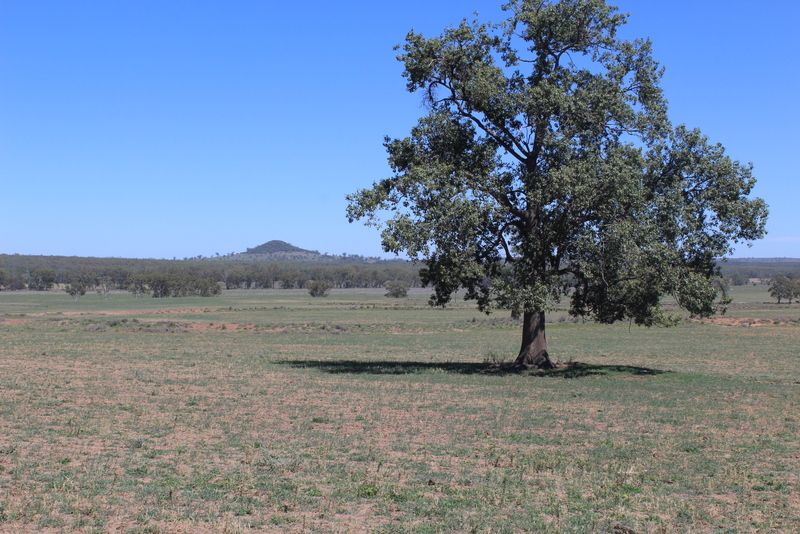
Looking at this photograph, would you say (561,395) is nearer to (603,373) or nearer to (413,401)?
(413,401)

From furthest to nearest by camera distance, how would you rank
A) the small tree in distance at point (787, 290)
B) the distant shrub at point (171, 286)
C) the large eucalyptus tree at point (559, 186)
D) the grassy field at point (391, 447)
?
1. the distant shrub at point (171, 286)
2. the small tree in distance at point (787, 290)
3. the large eucalyptus tree at point (559, 186)
4. the grassy field at point (391, 447)

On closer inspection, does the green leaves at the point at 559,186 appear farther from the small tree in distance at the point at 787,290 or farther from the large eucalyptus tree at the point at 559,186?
the small tree in distance at the point at 787,290

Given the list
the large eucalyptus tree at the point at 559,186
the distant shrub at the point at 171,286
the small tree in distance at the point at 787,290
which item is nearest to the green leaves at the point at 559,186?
the large eucalyptus tree at the point at 559,186

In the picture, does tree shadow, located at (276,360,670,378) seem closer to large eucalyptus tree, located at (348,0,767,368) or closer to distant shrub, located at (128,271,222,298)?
large eucalyptus tree, located at (348,0,767,368)

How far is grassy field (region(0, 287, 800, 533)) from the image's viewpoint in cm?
1076

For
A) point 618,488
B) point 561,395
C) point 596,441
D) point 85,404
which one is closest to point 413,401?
point 561,395

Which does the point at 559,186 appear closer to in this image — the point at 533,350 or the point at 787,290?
the point at 533,350

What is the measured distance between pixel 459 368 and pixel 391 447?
18.6 meters

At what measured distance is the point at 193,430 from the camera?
17391 millimetres

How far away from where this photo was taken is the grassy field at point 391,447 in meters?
10.8

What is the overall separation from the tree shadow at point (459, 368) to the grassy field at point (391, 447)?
18cm

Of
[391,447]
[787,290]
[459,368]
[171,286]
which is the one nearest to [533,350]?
[459,368]

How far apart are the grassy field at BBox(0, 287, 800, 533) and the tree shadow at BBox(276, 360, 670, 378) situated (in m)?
0.18

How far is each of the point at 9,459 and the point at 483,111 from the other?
2128 centimetres
